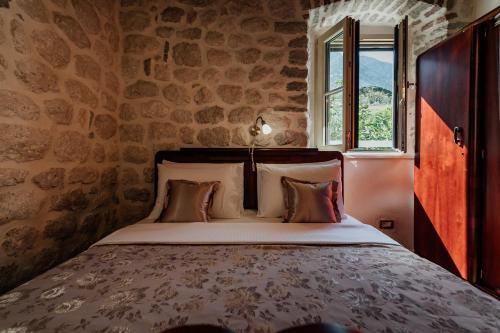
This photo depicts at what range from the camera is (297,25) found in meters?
2.65

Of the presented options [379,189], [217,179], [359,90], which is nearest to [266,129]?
[217,179]

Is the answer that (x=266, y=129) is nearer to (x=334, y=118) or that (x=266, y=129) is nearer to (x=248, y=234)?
(x=334, y=118)

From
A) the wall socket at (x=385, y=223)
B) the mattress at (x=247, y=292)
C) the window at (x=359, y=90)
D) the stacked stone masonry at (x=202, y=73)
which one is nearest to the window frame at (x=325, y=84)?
the window at (x=359, y=90)

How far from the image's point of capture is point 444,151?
216cm

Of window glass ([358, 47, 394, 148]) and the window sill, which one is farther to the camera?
window glass ([358, 47, 394, 148])

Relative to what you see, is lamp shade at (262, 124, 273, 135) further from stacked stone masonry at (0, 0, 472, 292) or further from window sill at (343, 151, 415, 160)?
window sill at (343, 151, 415, 160)

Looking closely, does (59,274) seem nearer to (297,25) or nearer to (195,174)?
(195,174)

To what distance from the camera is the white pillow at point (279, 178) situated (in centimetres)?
214

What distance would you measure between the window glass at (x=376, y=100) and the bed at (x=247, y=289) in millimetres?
1633

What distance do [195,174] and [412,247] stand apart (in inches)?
85.1

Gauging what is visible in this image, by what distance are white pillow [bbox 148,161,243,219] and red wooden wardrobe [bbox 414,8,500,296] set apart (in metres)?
1.57

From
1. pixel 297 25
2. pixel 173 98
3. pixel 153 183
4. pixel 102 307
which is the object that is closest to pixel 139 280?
pixel 102 307

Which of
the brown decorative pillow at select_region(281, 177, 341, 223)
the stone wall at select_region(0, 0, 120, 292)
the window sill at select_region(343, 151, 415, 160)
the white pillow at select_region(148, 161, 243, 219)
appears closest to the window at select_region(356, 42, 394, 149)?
the window sill at select_region(343, 151, 415, 160)

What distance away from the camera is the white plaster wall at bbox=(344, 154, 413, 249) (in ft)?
8.93
